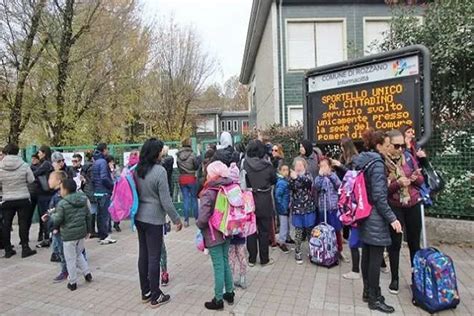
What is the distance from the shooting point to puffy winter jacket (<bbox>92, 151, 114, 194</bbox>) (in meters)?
7.80

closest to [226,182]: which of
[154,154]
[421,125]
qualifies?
[154,154]

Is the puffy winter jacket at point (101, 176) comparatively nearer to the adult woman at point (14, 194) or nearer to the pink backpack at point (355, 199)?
the adult woman at point (14, 194)

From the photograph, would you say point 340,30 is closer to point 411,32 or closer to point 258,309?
point 411,32

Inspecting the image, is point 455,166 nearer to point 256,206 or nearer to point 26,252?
point 256,206

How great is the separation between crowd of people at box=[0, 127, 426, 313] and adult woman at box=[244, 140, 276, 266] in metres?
0.02

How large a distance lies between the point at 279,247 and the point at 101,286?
302 cm

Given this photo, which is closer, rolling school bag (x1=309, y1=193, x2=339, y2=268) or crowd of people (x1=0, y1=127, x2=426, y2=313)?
crowd of people (x1=0, y1=127, x2=426, y2=313)

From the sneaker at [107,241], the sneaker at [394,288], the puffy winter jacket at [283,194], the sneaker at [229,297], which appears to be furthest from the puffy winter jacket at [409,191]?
the sneaker at [107,241]

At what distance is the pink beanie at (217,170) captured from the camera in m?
4.32

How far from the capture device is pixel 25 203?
22.9 feet

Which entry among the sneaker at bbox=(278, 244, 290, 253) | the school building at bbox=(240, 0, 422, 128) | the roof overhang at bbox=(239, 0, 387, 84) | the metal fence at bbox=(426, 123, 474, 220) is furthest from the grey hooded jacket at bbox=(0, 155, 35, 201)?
the school building at bbox=(240, 0, 422, 128)

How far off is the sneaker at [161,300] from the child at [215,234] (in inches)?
20.7

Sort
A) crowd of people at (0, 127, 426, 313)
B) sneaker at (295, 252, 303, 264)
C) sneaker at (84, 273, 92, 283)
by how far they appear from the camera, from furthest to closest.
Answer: sneaker at (295, 252, 303, 264)
sneaker at (84, 273, 92, 283)
crowd of people at (0, 127, 426, 313)

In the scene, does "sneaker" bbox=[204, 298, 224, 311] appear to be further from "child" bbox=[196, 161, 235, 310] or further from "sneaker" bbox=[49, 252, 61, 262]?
"sneaker" bbox=[49, 252, 61, 262]
